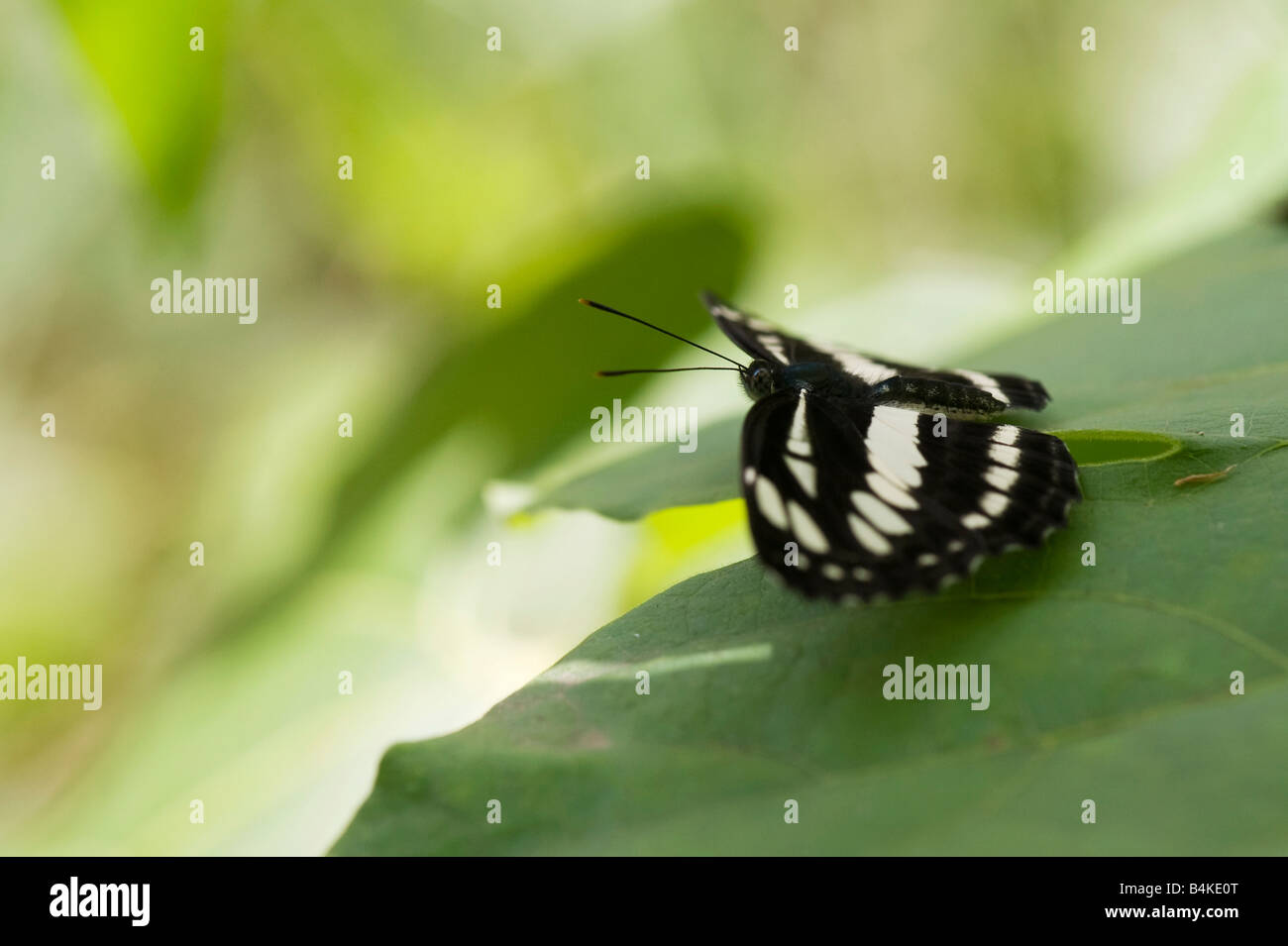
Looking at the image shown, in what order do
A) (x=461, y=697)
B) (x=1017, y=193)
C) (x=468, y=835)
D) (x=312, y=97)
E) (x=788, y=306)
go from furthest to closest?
1. (x=1017, y=193)
2. (x=312, y=97)
3. (x=788, y=306)
4. (x=461, y=697)
5. (x=468, y=835)

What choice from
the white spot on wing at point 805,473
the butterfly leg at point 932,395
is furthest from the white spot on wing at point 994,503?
the butterfly leg at point 932,395

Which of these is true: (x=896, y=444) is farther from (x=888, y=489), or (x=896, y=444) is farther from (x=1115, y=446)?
(x=1115, y=446)

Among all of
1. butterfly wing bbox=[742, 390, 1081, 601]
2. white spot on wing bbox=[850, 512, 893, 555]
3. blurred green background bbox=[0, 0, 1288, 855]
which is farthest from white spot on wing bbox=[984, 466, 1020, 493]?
blurred green background bbox=[0, 0, 1288, 855]

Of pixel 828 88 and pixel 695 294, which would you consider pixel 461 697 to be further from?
pixel 828 88

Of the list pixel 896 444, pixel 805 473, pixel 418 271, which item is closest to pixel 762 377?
pixel 896 444

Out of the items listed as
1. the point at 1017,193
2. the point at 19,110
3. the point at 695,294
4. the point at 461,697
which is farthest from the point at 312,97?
the point at 1017,193

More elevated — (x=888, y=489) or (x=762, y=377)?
(x=762, y=377)
